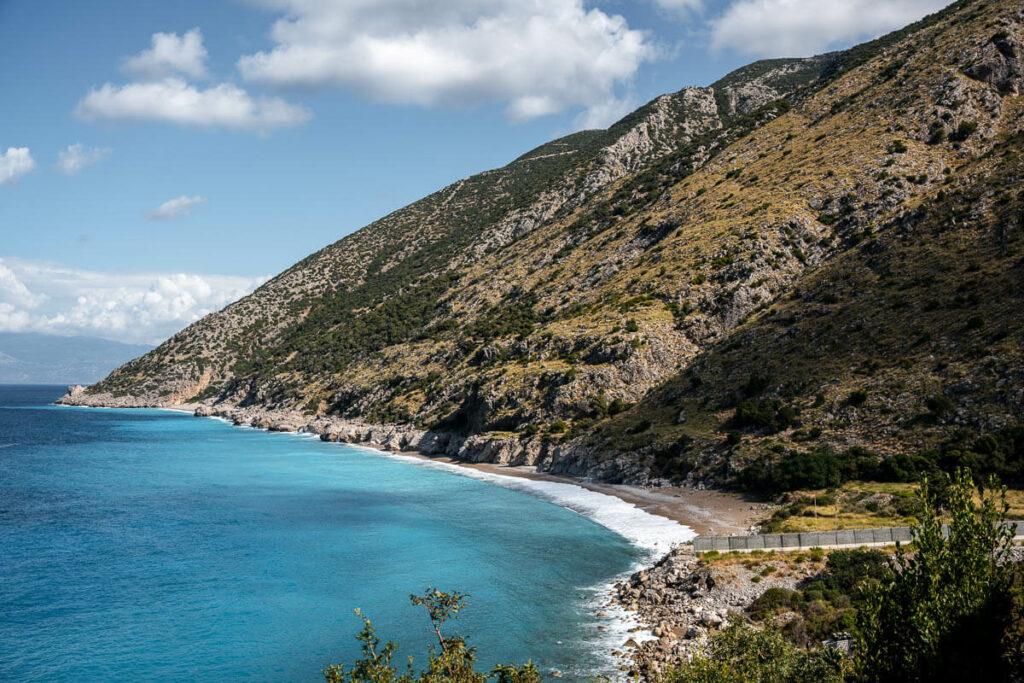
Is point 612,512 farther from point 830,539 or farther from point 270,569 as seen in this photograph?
point 270,569

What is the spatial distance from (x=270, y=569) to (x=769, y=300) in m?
69.3

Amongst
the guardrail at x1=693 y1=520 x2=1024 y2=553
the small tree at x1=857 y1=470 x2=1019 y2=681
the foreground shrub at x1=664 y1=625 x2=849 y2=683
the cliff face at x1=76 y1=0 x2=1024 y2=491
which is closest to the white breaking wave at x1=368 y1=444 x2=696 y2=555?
the cliff face at x1=76 y1=0 x2=1024 y2=491

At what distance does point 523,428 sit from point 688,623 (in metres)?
57.4

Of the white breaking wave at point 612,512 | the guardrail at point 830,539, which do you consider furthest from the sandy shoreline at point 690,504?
the guardrail at point 830,539

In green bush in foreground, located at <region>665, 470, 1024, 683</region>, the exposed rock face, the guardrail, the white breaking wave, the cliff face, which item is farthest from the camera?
the cliff face

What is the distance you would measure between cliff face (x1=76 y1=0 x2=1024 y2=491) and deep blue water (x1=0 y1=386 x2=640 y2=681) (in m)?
18.6

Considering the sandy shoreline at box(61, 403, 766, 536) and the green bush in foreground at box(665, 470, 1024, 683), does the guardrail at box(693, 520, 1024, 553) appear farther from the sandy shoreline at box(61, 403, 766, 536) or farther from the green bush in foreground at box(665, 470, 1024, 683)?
the green bush in foreground at box(665, 470, 1024, 683)

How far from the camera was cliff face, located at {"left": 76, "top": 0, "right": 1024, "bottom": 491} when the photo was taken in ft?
205

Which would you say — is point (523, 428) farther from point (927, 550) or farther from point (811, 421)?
point (927, 550)

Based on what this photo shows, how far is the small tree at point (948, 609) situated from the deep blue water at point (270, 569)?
13.8m

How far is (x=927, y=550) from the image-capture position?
19.6m

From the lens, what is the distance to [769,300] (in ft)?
300

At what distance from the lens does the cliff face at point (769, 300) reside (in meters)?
62.4

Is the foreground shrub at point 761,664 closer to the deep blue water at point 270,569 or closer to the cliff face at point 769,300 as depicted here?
the deep blue water at point 270,569
